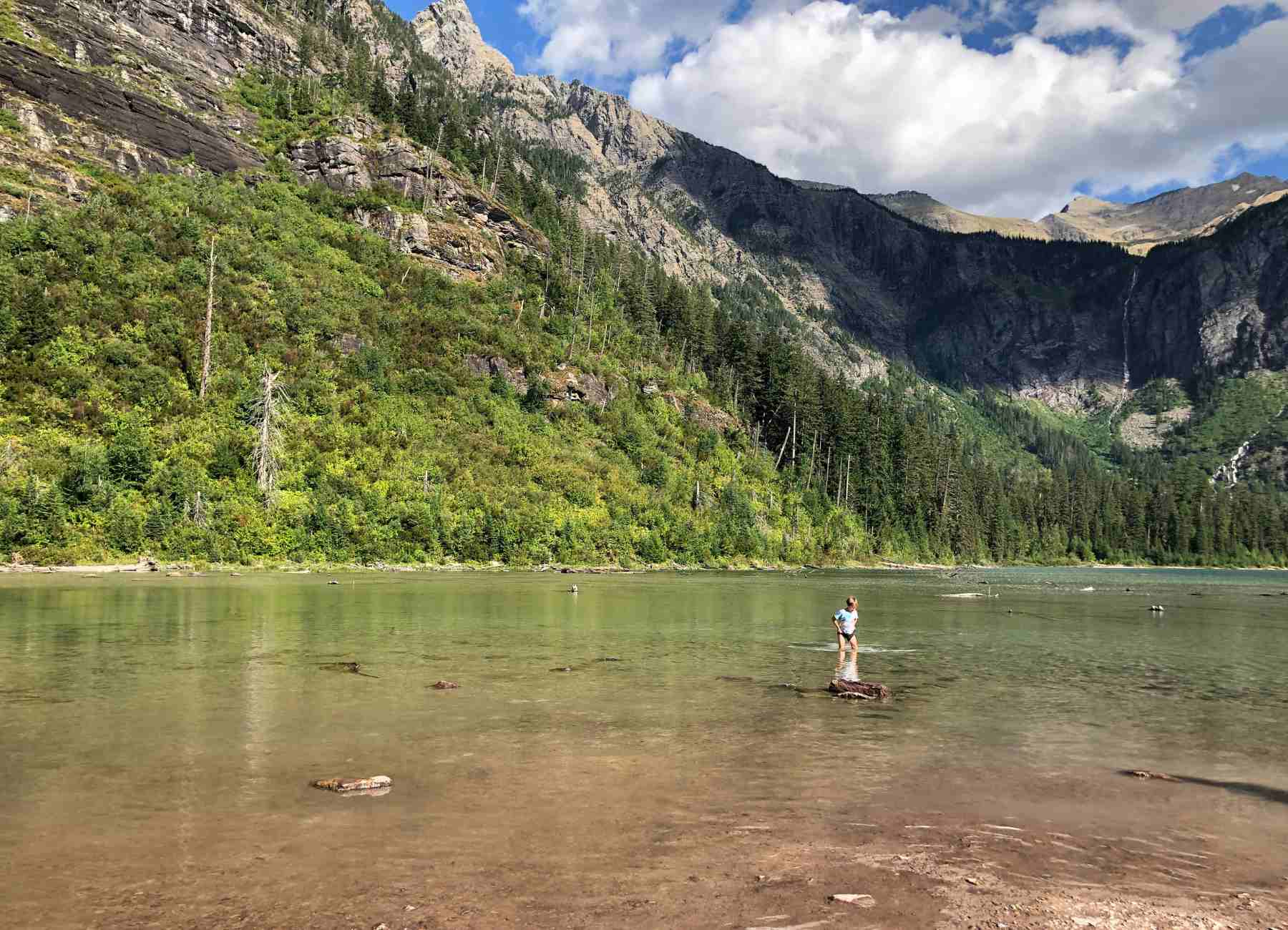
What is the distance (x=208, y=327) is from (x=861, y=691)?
75.5m

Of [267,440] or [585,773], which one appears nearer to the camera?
[585,773]

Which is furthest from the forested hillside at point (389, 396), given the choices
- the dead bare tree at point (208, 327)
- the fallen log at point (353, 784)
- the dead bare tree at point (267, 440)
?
the fallen log at point (353, 784)

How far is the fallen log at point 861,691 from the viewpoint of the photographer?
67.7 ft

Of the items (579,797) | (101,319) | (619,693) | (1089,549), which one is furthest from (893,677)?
(1089,549)

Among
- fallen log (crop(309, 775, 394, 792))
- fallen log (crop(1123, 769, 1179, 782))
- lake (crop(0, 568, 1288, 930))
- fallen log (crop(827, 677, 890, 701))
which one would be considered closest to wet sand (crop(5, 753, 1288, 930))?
lake (crop(0, 568, 1288, 930))

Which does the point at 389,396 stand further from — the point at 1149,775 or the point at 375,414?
the point at 1149,775

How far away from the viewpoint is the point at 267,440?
2820 inches

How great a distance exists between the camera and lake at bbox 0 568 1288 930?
8.55 m

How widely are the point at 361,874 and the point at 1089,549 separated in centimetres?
21181

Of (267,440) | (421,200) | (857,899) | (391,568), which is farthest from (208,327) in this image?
(857,899)

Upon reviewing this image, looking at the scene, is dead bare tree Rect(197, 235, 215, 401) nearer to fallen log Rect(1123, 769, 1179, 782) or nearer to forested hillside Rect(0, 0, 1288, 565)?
forested hillside Rect(0, 0, 1288, 565)

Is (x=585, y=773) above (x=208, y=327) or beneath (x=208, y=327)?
beneath

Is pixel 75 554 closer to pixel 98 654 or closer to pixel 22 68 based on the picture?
pixel 98 654

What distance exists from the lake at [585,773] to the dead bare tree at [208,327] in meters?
51.0
